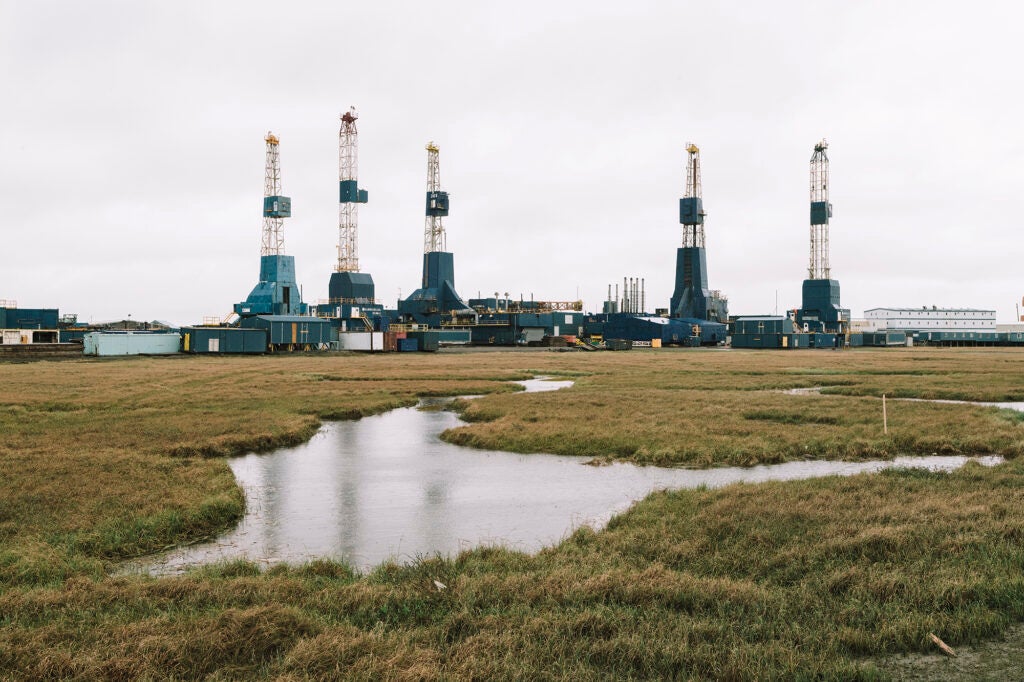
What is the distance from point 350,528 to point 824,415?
61.8 feet

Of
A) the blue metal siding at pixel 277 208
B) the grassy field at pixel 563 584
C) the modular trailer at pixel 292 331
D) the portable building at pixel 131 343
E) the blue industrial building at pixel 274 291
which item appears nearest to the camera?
the grassy field at pixel 563 584

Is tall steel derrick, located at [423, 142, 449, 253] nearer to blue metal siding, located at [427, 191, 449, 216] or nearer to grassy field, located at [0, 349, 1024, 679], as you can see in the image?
blue metal siding, located at [427, 191, 449, 216]

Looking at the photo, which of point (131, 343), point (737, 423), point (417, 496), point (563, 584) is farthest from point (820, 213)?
point (563, 584)

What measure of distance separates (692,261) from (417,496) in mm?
113471

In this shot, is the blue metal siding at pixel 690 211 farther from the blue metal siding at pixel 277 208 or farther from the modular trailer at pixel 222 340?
the modular trailer at pixel 222 340

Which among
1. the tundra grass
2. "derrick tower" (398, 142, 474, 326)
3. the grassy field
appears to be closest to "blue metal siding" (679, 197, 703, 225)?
"derrick tower" (398, 142, 474, 326)

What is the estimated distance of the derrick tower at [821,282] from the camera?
12200 cm

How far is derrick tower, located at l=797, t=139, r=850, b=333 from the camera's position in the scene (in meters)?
122

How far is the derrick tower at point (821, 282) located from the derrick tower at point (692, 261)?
15.6 metres

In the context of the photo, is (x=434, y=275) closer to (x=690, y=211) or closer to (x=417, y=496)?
(x=690, y=211)

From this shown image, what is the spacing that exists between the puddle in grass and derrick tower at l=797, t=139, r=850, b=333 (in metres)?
112

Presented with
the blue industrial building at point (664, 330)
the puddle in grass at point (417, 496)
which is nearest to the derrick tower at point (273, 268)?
the blue industrial building at point (664, 330)

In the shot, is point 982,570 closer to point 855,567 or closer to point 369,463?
point 855,567

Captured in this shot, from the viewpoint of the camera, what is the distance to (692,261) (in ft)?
404
